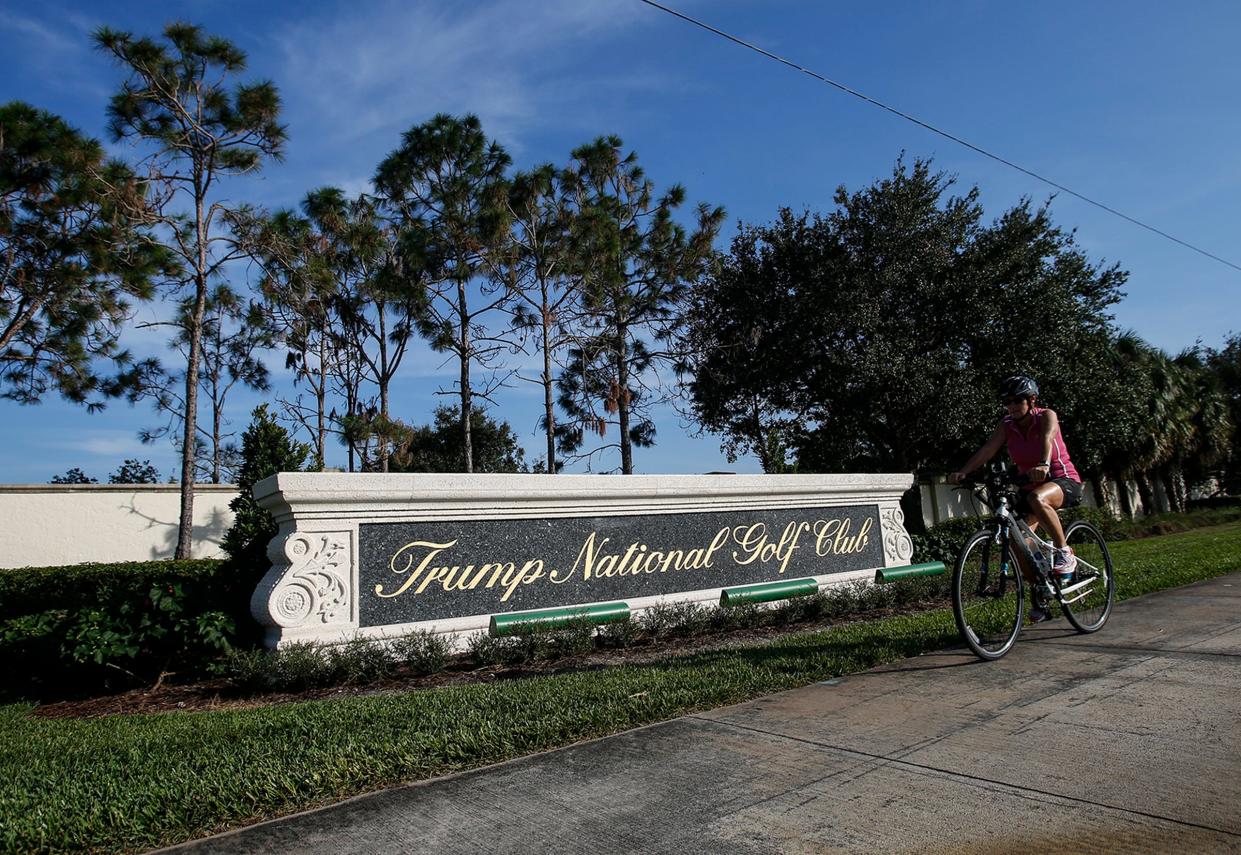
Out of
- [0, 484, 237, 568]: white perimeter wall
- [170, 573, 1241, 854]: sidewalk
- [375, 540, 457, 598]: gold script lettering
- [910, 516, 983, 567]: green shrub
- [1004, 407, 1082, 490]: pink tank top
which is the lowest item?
[170, 573, 1241, 854]: sidewalk

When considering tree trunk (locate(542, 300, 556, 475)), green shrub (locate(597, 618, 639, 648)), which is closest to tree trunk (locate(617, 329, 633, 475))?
tree trunk (locate(542, 300, 556, 475))

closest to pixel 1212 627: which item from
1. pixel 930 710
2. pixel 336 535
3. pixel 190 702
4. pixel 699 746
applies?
pixel 930 710

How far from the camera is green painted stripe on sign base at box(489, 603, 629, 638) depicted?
716 centimetres

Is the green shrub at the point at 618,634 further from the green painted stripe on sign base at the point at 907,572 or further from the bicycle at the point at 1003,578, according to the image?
the green painted stripe on sign base at the point at 907,572

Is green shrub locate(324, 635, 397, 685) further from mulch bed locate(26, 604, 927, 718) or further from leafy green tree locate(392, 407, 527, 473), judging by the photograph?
leafy green tree locate(392, 407, 527, 473)

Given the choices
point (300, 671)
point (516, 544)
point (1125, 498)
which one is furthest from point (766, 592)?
point (1125, 498)

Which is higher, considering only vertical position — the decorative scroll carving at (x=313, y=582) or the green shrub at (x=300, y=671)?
the decorative scroll carving at (x=313, y=582)

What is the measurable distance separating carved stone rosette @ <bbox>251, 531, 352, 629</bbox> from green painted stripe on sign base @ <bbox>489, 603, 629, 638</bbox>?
4.26 ft

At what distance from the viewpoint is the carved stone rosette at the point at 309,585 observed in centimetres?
672

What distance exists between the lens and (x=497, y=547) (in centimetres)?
791

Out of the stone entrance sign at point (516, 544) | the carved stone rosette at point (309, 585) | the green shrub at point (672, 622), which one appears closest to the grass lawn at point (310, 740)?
the carved stone rosette at point (309, 585)

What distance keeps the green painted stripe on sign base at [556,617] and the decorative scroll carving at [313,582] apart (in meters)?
1.31

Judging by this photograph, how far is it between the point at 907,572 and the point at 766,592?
2442 millimetres

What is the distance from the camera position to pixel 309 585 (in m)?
6.87
